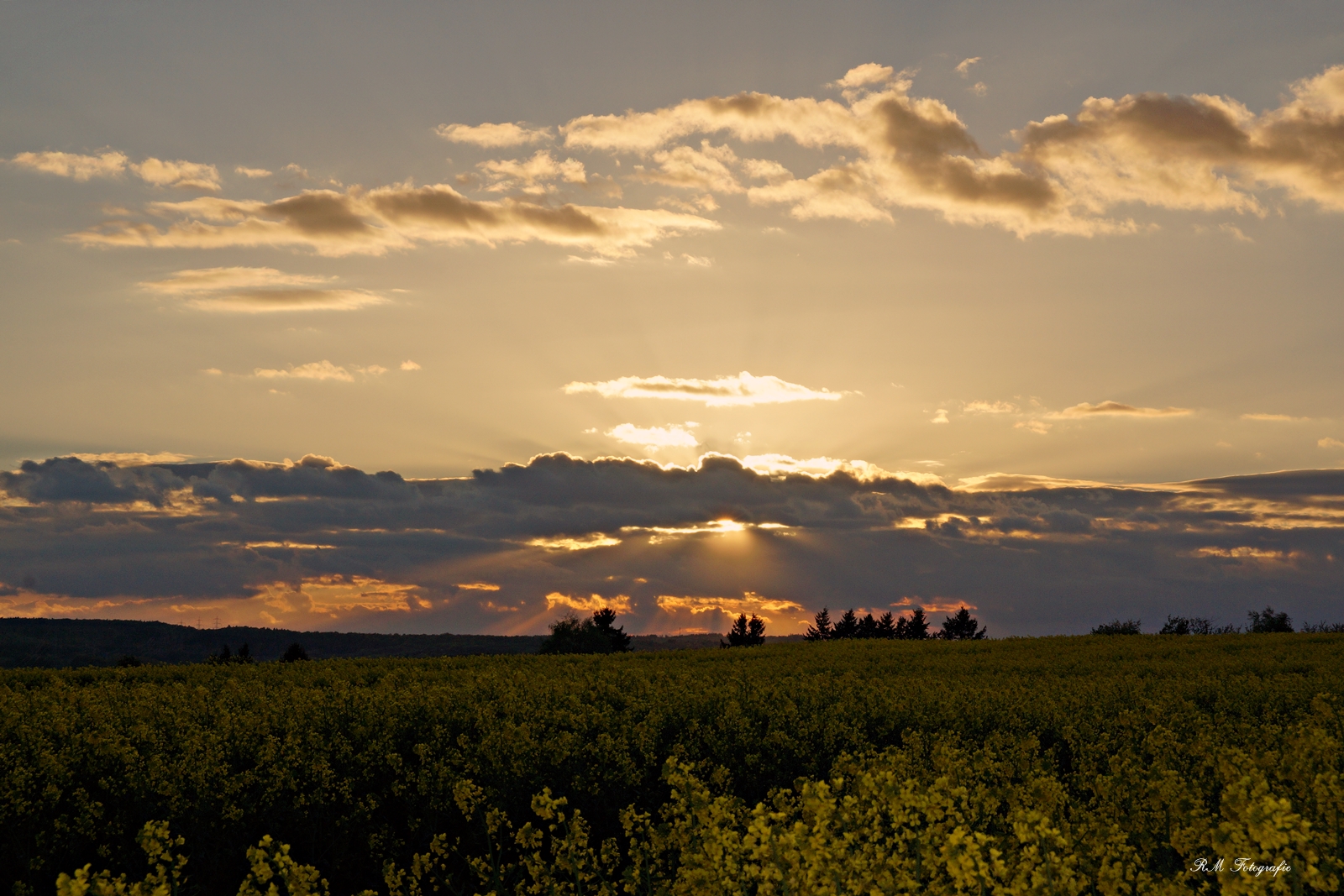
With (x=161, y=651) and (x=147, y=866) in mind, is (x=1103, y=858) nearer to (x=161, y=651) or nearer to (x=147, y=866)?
(x=147, y=866)

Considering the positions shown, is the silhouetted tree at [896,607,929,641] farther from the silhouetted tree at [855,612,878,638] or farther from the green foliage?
the green foliage

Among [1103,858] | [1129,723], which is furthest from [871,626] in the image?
[1103,858]

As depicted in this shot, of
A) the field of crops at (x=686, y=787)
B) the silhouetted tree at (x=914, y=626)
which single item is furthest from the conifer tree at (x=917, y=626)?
the field of crops at (x=686, y=787)

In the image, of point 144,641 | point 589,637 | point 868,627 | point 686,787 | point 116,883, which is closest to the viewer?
point 116,883

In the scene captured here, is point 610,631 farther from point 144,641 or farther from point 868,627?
point 144,641

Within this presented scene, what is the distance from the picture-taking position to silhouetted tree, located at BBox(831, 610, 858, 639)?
87562 millimetres

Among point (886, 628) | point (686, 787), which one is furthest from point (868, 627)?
point (686, 787)

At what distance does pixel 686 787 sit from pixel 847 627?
85.0 m

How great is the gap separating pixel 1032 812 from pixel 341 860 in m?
7.91

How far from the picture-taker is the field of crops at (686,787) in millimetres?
5156

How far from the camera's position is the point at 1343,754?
932 cm

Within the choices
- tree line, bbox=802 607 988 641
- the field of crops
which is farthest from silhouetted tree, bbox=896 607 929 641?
the field of crops

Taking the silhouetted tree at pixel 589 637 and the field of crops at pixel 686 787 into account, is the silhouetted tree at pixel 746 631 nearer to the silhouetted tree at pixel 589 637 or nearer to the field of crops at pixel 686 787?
the silhouetted tree at pixel 589 637

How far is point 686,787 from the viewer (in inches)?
245
